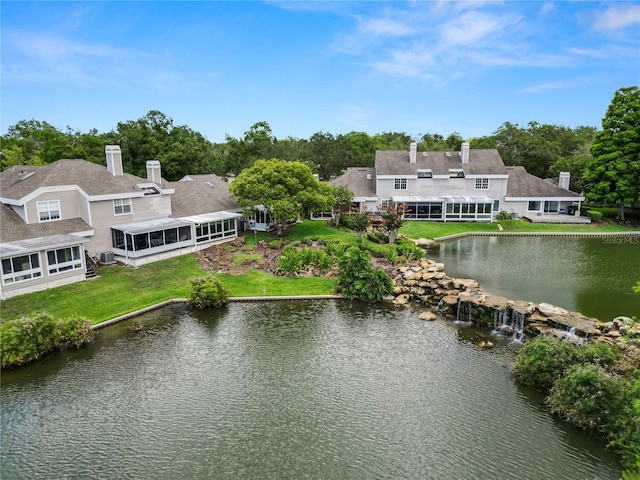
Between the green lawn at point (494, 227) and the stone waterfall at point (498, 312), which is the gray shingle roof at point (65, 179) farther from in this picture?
the green lawn at point (494, 227)

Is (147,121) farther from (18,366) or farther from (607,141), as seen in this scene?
(607,141)

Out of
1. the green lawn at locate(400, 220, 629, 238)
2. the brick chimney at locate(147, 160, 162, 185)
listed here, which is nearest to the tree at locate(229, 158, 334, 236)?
the brick chimney at locate(147, 160, 162, 185)

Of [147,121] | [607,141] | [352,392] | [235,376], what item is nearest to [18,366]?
[235,376]

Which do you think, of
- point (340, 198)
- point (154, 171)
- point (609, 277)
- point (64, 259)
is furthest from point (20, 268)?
point (609, 277)

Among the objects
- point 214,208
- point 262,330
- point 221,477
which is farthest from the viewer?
point 214,208

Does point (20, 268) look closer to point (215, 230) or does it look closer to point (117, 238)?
Answer: point (117, 238)

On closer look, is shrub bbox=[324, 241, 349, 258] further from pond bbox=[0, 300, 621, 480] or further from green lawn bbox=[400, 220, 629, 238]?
pond bbox=[0, 300, 621, 480]
